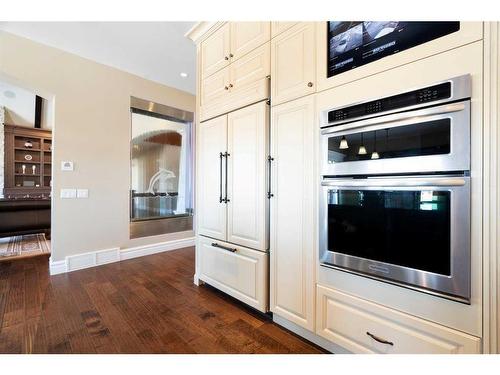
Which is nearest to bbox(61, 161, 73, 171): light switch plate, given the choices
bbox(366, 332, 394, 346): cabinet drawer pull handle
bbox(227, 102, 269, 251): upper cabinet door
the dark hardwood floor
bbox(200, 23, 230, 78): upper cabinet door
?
the dark hardwood floor

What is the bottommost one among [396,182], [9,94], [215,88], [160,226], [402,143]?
[160,226]

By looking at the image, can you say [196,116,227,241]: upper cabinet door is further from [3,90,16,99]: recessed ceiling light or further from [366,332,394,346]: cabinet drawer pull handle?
[3,90,16,99]: recessed ceiling light

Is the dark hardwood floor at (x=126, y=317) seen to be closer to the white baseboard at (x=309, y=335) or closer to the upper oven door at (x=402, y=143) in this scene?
the white baseboard at (x=309, y=335)

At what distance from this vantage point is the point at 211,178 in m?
2.28

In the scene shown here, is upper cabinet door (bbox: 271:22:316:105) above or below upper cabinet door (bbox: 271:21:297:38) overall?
below

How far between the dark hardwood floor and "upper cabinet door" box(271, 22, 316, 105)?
178 centimetres

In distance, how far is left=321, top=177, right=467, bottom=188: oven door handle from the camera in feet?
3.35

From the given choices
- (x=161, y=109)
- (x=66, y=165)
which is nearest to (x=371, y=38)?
(x=161, y=109)

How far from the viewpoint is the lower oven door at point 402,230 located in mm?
1016

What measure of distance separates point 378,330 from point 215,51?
2.68 m

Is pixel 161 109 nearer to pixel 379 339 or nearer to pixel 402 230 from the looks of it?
pixel 402 230

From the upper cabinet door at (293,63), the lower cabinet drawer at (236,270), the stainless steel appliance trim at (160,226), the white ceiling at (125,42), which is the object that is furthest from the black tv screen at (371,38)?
the stainless steel appliance trim at (160,226)
